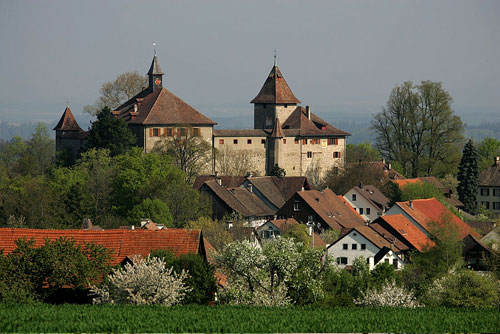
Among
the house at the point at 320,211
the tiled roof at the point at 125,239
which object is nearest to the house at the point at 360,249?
the house at the point at 320,211

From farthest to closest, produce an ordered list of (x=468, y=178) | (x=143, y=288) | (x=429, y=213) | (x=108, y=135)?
1. (x=468, y=178)
2. (x=108, y=135)
3. (x=429, y=213)
4. (x=143, y=288)

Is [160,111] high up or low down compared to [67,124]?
up

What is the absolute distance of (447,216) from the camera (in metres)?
58.7

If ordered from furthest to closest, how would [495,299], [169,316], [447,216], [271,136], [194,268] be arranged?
[271,136], [447,216], [495,299], [194,268], [169,316]

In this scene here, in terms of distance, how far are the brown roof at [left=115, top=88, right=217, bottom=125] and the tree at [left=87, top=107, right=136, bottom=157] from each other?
3831 millimetres

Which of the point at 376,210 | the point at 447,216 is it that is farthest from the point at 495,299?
the point at 376,210

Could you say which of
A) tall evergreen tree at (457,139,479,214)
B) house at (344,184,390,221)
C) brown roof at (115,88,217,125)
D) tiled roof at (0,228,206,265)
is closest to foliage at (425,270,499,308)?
tiled roof at (0,228,206,265)

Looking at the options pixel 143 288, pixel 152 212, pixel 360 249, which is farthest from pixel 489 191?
pixel 143 288

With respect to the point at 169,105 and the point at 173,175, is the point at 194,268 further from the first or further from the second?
the point at 169,105

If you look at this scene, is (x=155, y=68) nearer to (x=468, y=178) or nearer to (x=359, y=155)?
(x=359, y=155)

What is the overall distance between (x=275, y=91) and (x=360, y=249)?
38.7 m

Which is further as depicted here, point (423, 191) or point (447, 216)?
point (423, 191)

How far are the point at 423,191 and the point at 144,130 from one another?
19492 mm

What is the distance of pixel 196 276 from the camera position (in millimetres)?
30156
